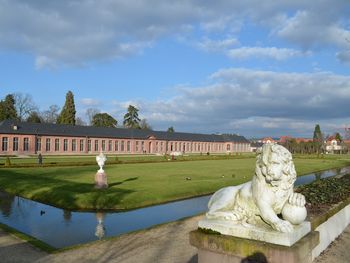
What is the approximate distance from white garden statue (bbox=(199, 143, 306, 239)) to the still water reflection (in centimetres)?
631

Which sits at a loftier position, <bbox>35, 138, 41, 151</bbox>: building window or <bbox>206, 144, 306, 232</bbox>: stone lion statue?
<bbox>206, 144, 306, 232</bbox>: stone lion statue

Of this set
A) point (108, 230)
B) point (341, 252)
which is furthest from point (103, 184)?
point (341, 252)

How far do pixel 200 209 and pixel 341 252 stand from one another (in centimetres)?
706

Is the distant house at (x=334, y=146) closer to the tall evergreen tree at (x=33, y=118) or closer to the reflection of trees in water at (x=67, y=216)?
the tall evergreen tree at (x=33, y=118)

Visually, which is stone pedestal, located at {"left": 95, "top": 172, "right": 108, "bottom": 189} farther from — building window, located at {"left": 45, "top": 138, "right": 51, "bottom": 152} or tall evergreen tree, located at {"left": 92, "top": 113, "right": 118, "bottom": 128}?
Result: tall evergreen tree, located at {"left": 92, "top": 113, "right": 118, "bottom": 128}

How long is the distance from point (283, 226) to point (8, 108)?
267 ft

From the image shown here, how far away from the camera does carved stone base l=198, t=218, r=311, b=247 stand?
397 cm

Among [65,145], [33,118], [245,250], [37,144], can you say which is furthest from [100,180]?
[33,118]

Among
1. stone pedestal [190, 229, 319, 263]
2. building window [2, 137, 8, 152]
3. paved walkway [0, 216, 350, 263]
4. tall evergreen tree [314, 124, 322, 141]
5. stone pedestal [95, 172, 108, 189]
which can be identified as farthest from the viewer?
tall evergreen tree [314, 124, 322, 141]

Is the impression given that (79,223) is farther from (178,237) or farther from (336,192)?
(336,192)

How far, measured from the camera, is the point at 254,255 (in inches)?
158

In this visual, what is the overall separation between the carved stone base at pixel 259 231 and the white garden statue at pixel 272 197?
3cm

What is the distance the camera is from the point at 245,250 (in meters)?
4.07

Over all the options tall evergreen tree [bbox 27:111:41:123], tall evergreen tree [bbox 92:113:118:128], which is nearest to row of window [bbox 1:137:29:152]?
tall evergreen tree [bbox 27:111:41:123]
